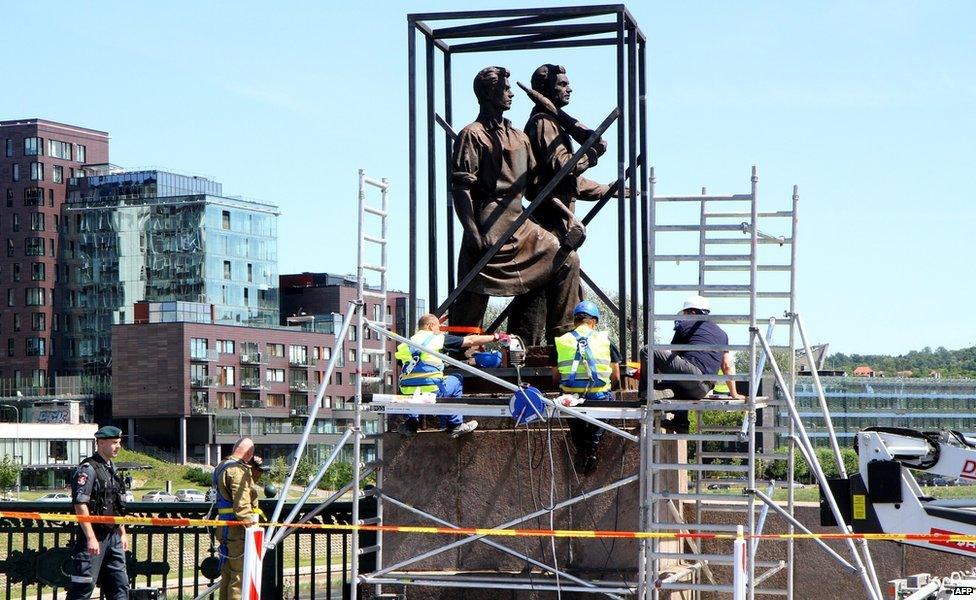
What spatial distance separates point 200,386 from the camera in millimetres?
111438

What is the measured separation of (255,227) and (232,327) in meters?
13.9

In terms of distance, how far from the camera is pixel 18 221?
125m

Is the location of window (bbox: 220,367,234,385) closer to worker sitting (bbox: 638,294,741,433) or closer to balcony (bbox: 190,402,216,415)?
balcony (bbox: 190,402,216,415)

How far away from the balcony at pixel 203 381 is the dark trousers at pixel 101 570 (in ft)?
325

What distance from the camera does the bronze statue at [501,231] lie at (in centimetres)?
1580

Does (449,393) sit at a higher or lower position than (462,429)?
higher

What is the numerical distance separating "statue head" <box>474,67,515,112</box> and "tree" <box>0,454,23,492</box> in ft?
281

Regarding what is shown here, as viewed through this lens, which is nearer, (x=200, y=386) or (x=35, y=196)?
(x=200, y=386)

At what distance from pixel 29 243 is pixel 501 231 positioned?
11546 cm

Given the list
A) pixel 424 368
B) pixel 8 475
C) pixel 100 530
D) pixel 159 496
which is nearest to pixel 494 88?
pixel 424 368

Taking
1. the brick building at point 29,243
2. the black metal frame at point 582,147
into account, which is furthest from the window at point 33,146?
the black metal frame at point 582,147

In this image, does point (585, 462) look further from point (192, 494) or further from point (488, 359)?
point (192, 494)

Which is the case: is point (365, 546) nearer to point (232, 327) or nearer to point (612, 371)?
point (612, 371)

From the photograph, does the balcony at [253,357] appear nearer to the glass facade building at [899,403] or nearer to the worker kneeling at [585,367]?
the glass facade building at [899,403]
